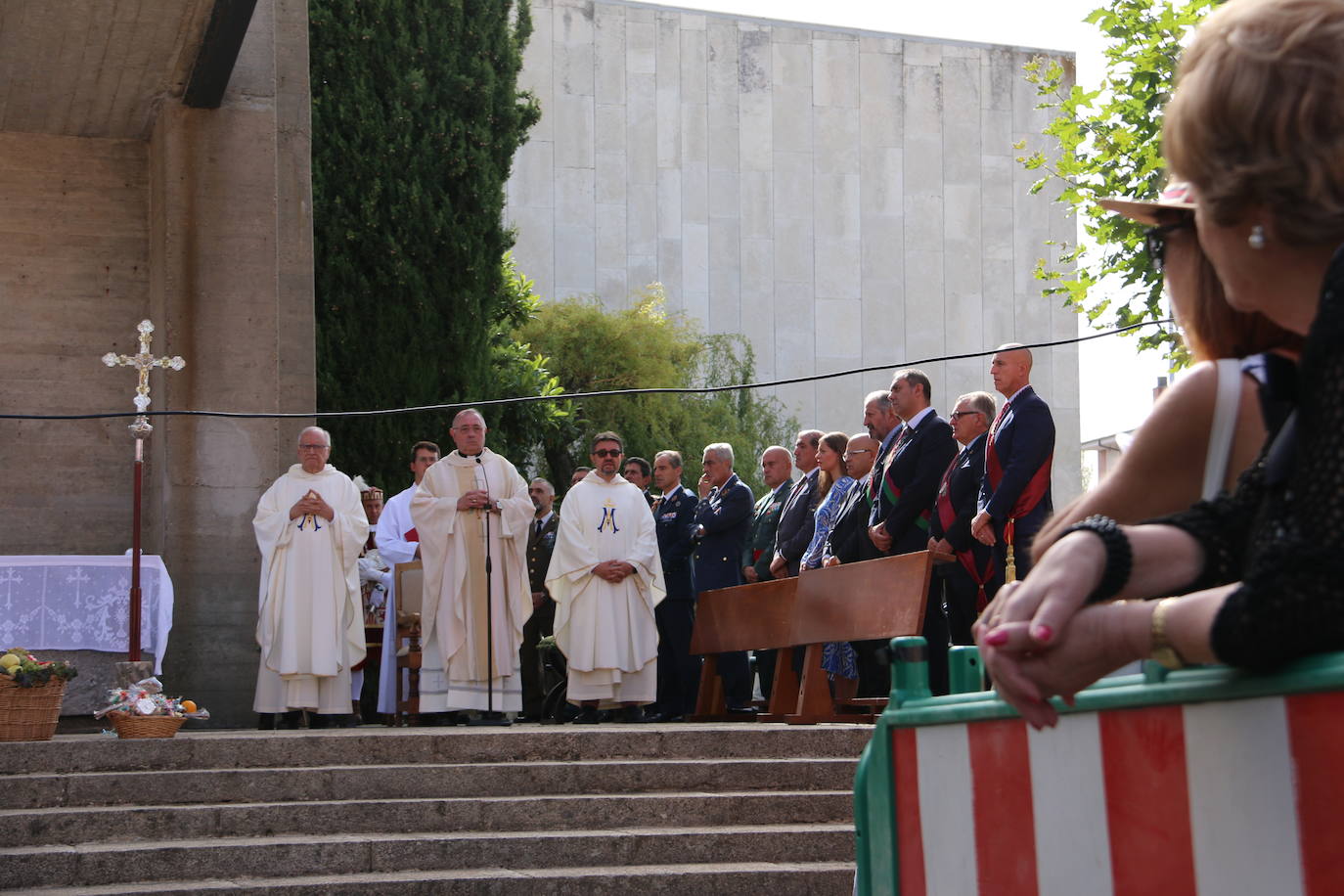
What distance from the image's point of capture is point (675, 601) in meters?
13.1

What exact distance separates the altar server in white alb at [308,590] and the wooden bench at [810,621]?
2.53 m

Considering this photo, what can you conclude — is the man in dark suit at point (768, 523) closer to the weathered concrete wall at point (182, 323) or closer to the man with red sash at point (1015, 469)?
the man with red sash at point (1015, 469)

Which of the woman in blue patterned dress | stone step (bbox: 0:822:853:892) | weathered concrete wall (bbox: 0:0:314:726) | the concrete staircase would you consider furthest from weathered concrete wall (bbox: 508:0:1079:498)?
stone step (bbox: 0:822:853:892)

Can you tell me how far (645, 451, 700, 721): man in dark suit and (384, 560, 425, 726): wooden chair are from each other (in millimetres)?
1845

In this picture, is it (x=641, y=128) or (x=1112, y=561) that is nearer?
(x=1112, y=561)

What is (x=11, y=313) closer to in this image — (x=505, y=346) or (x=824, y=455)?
(x=824, y=455)

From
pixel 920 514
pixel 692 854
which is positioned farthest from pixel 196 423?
pixel 692 854

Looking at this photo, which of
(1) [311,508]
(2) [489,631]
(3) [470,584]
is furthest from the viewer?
(3) [470,584]

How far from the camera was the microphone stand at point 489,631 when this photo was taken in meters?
11.6

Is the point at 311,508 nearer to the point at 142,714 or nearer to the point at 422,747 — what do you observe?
the point at 142,714

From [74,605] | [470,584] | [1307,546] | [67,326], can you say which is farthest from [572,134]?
[1307,546]

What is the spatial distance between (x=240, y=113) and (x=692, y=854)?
768 centimetres

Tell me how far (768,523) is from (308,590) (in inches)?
133

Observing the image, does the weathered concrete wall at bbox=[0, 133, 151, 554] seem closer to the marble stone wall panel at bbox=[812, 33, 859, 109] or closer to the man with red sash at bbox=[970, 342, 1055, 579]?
the man with red sash at bbox=[970, 342, 1055, 579]
